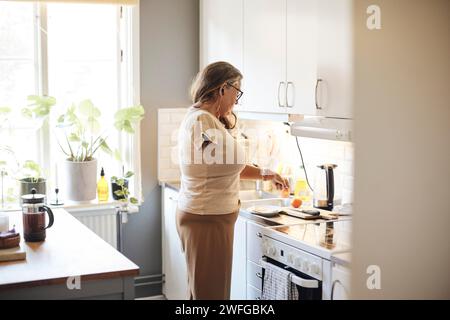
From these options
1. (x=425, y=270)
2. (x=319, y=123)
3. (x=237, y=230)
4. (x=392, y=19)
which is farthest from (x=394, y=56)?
(x=237, y=230)

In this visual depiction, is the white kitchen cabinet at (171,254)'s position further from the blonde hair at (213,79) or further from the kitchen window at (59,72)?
the blonde hair at (213,79)

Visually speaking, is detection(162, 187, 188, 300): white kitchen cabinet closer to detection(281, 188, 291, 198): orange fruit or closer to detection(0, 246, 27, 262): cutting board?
detection(281, 188, 291, 198): orange fruit

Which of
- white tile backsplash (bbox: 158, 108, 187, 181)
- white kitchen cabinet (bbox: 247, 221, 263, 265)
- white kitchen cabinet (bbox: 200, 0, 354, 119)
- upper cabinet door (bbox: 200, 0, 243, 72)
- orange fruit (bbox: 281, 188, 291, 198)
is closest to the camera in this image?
white kitchen cabinet (bbox: 200, 0, 354, 119)

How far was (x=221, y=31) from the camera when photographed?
358 centimetres

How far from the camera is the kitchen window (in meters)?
3.52

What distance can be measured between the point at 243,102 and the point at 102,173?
992 millimetres

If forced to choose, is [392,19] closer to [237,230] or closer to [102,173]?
[237,230]

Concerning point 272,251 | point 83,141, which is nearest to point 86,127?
point 83,141

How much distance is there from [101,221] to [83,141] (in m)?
0.50

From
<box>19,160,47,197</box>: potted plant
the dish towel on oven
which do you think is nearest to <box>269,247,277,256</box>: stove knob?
the dish towel on oven

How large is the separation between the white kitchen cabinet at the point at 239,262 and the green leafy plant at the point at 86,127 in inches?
41.6

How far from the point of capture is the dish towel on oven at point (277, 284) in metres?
2.38

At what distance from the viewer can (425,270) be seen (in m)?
0.83

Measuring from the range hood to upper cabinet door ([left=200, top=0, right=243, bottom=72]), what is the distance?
77 cm
